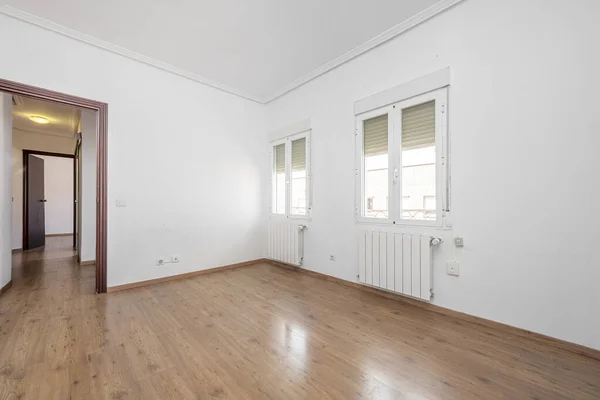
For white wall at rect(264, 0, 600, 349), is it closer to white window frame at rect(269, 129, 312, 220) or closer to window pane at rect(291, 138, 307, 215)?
white window frame at rect(269, 129, 312, 220)

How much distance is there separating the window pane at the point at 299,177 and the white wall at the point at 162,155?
81cm

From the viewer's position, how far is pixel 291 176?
4617 millimetres

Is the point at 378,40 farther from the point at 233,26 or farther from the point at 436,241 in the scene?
the point at 436,241

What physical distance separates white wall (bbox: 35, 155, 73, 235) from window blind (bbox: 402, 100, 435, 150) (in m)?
10.4

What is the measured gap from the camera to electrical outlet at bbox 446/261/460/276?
102 inches

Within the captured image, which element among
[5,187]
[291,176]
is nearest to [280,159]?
[291,176]

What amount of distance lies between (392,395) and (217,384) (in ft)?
3.48

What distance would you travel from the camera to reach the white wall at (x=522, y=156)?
6.51ft

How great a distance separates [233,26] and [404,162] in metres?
2.52

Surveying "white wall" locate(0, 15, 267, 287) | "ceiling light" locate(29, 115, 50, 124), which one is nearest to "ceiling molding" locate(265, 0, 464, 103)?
"white wall" locate(0, 15, 267, 287)

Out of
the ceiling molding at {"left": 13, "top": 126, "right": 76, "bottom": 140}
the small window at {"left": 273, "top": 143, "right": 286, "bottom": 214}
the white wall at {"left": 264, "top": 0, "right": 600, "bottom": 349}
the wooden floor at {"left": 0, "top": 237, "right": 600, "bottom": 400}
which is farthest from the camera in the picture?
the ceiling molding at {"left": 13, "top": 126, "right": 76, "bottom": 140}

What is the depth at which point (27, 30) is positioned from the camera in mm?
2859

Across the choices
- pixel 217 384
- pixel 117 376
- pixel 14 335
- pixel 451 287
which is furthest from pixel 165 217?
pixel 451 287

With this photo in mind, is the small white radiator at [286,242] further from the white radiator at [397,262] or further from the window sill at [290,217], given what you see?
the white radiator at [397,262]
